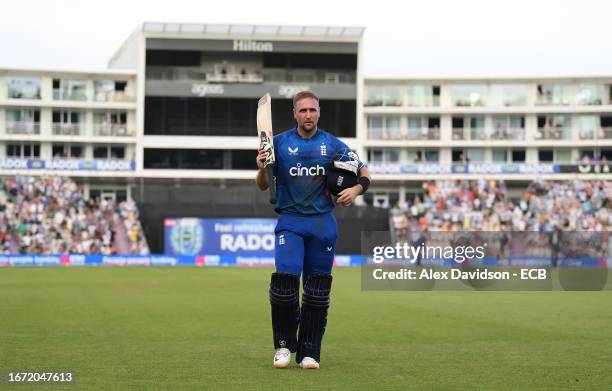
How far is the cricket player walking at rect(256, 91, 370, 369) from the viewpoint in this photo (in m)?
10.6

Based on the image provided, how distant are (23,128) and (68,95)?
4.15m

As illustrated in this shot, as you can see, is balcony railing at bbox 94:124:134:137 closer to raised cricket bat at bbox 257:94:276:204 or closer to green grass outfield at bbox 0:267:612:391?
green grass outfield at bbox 0:267:612:391

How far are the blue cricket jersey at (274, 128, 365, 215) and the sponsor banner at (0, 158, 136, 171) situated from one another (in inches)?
2656

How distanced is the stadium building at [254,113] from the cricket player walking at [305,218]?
63.0 metres

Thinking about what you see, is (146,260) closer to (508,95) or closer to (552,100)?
(508,95)

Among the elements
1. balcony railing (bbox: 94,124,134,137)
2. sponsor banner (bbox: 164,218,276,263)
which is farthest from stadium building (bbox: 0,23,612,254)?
sponsor banner (bbox: 164,218,276,263)

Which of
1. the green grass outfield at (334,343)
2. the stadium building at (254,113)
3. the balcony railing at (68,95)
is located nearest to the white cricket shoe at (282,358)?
the green grass outfield at (334,343)

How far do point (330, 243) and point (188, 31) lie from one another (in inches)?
2616

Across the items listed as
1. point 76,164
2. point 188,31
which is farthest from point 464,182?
point 76,164

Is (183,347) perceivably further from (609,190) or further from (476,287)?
(609,190)

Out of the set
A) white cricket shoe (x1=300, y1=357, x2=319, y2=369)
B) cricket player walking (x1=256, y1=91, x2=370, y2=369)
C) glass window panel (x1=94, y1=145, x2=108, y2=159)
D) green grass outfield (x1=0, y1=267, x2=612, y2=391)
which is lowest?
green grass outfield (x1=0, y1=267, x2=612, y2=391)

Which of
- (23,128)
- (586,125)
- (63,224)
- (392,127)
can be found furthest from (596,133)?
(23,128)

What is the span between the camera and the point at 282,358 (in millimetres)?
10398

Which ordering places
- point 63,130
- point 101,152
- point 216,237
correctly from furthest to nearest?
point 101,152
point 63,130
point 216,237
